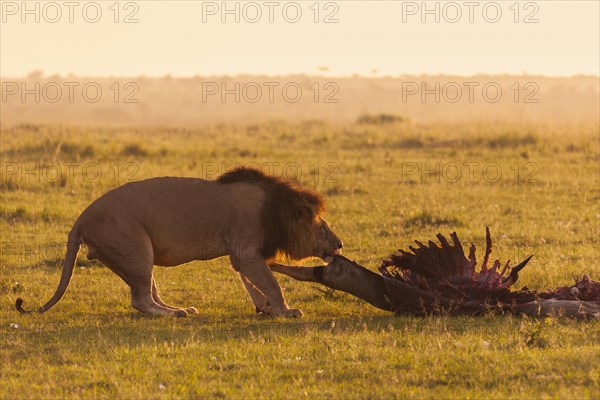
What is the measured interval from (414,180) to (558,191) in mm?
2986

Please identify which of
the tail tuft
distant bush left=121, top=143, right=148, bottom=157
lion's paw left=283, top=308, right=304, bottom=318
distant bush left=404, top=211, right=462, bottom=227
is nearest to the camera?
the tail tuft

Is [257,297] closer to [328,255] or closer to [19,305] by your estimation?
[328,255]

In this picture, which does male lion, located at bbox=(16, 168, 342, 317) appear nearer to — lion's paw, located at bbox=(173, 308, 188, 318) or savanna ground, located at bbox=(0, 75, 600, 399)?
lion's paw, located at bbox=(173, 308, 188, 318)

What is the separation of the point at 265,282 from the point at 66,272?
1.72 m

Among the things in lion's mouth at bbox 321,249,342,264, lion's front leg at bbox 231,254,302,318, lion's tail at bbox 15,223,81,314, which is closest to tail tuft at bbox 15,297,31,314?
lion's tail at bbox 15,223,81,314

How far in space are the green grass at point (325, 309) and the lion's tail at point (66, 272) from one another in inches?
5.6

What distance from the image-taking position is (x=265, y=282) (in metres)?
9.30

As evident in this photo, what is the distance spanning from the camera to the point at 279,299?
30.5 ft

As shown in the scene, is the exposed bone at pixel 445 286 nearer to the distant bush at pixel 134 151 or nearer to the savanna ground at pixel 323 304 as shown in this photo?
the savanna ground at pixel 323 304

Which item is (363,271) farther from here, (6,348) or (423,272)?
(6,348)

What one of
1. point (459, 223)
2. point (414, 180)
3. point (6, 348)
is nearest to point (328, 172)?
point (414, 180)

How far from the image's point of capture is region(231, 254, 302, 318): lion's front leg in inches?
365

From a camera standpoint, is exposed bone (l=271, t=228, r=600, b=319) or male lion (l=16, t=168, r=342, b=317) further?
male lion (l=16, t=168, r=342, b=317)

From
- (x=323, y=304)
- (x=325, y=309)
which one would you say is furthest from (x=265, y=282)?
(x=323, y=304)
